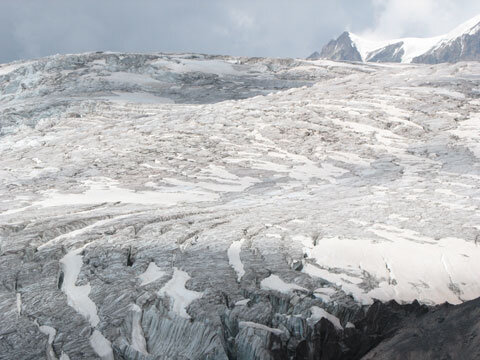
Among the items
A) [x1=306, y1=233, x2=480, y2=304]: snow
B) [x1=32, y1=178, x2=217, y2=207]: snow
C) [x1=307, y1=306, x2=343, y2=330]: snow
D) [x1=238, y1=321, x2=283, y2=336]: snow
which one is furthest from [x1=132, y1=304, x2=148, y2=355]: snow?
[x1=32, y1=178, x2=217, y2=207]: snow

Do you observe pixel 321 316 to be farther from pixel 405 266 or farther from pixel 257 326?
pixel 405 266

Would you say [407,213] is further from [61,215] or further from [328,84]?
[328,84]

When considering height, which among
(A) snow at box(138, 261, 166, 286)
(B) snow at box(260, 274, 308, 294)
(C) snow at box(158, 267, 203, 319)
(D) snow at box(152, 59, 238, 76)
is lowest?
(B) snow at box(260, 274, 308, 294)

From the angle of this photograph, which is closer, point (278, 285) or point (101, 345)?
point (101, 345)

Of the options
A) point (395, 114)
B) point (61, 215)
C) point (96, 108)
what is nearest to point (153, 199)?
point (61, 215)

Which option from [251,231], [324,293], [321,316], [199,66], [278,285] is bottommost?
[321,316]

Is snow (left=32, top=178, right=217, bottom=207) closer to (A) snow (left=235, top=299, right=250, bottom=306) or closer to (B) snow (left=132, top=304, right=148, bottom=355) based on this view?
(B) snow (left=132, top=304, right=148, bottom=355)

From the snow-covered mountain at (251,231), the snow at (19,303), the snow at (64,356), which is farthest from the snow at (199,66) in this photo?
the snow at (64,356)

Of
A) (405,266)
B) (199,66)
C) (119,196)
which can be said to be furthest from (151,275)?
(199,66)

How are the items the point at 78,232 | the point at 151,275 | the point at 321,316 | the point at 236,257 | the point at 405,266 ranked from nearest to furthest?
the point at 321,316
the point at 151,275
the point at 405,266
the point at 236,257
the point at 78,232
